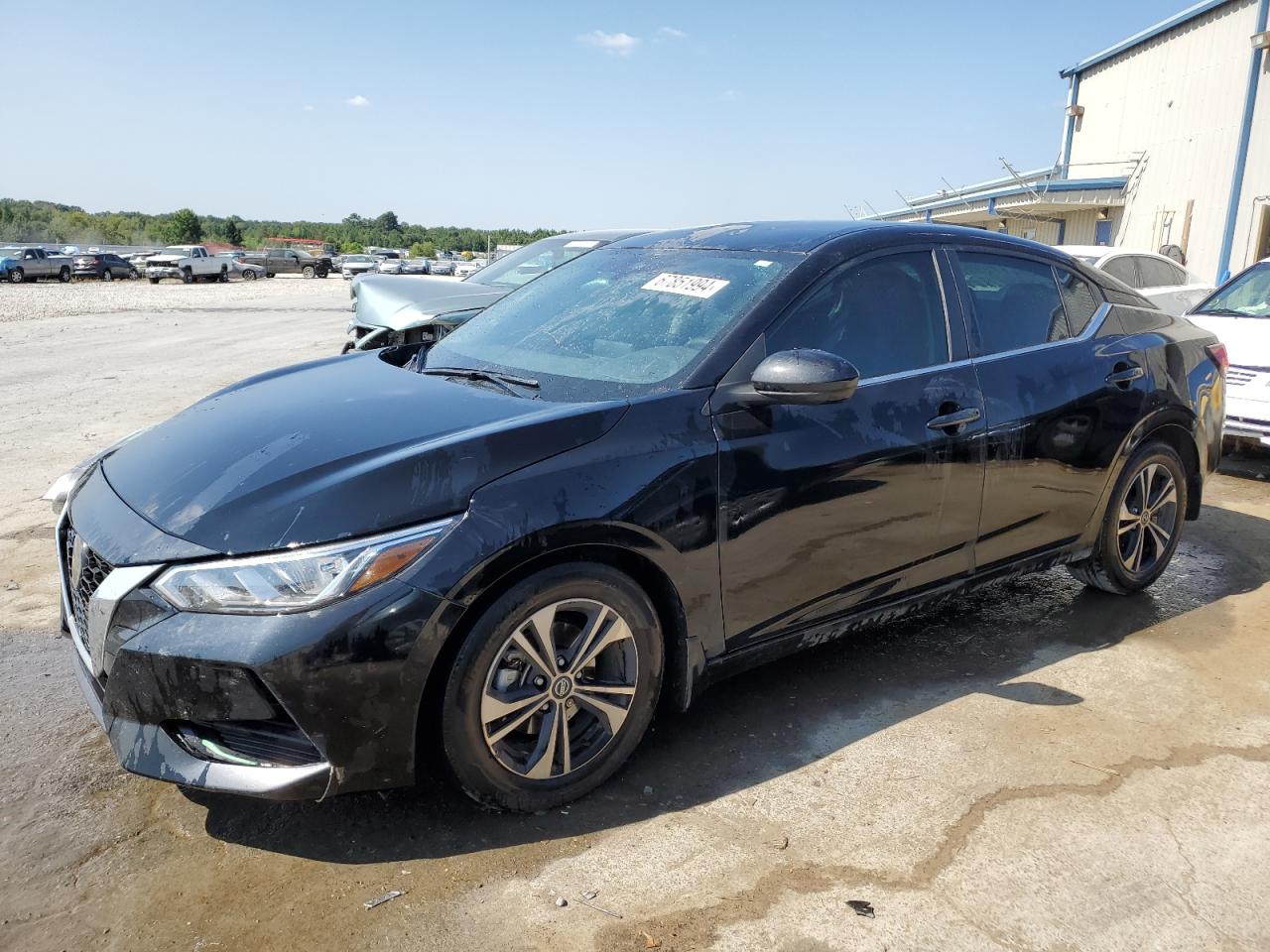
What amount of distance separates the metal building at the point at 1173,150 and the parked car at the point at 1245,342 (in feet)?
29.1

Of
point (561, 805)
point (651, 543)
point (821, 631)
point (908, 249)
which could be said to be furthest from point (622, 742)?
point (908, 249)

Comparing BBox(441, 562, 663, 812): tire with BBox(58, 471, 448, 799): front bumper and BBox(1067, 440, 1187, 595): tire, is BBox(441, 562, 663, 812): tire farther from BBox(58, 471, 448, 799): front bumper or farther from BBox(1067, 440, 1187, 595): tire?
BBox(1067, 440, 1187, 595): tire

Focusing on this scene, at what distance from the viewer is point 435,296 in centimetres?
820

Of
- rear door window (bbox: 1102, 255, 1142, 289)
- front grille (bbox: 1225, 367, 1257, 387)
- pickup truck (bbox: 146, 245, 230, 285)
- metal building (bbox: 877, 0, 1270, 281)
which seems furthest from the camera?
pickup truck (bbox: 146, 245, 230, 285)

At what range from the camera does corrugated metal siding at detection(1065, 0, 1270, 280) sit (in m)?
17.9

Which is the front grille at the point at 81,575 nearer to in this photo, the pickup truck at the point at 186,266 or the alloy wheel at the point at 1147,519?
the alloy wheel at the point at 1147,519

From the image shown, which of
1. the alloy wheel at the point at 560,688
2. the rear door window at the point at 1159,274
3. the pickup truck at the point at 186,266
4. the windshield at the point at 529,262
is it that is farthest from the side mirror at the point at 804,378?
the pickup truck at the point at 186,266

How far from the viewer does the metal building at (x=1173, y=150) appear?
57.1 feet

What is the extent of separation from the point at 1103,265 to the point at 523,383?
9.45m

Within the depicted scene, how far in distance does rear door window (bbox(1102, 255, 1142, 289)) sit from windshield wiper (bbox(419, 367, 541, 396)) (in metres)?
9.34

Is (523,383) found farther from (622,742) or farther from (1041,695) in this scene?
(1041,695)

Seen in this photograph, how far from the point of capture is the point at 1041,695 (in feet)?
11.8

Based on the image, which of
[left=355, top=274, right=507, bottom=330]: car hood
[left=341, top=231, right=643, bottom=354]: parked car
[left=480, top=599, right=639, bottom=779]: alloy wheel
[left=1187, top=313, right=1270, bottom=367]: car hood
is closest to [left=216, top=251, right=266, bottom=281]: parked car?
[left=341, top=231, right=643, bottom=354]: parked car

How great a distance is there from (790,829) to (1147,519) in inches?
106
